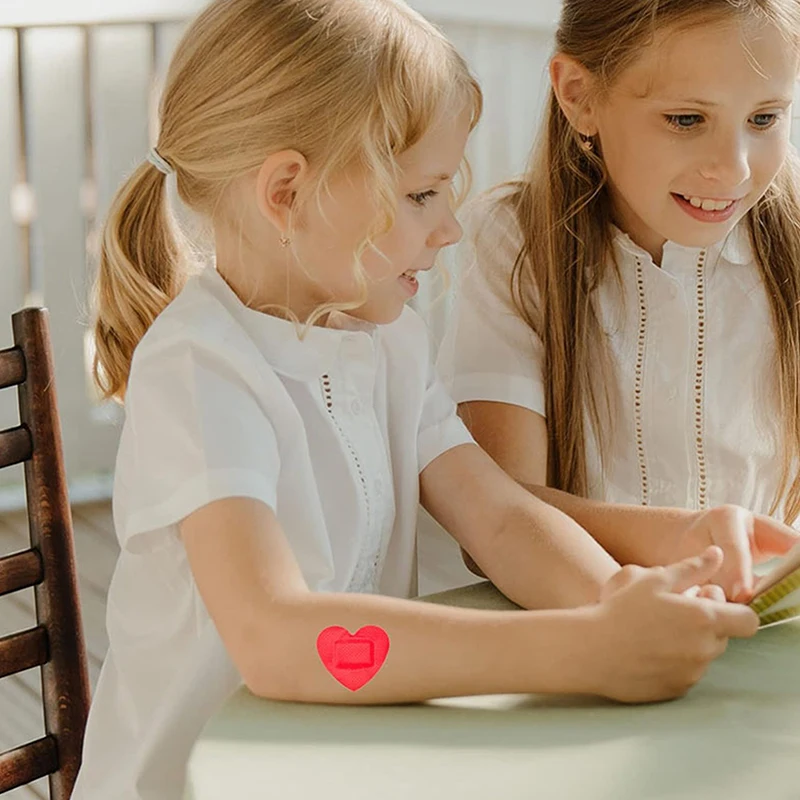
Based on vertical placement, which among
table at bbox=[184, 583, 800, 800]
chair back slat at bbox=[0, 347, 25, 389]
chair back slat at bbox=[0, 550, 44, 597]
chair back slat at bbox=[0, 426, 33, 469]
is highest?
chair back slat at bbox=[0, 347, 25, 389]

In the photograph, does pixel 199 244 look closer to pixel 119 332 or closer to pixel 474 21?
pixel 119 332

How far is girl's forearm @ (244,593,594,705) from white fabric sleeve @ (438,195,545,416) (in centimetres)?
54

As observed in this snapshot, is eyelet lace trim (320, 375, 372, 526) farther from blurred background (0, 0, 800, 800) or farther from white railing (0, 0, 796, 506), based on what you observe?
white railing (0, 0, 796, 506)

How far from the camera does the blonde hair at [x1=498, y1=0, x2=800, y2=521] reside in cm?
142

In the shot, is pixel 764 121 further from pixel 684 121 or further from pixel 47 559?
pixel 47 559

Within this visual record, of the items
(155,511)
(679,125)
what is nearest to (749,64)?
(679,125)

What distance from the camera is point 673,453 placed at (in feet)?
4.85

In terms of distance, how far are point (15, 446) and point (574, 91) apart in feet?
2.07

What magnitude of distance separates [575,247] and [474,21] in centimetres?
177

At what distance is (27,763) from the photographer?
3.87 feet

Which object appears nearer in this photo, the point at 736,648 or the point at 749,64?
the point at 736,648

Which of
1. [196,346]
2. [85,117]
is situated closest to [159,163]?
[196,346]

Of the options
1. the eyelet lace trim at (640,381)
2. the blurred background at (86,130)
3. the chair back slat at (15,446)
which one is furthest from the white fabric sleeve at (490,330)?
the blurred background at (86,130)

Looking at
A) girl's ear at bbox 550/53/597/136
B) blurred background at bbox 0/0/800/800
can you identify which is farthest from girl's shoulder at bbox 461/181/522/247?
blurred background at bbox 0/0/800/800
